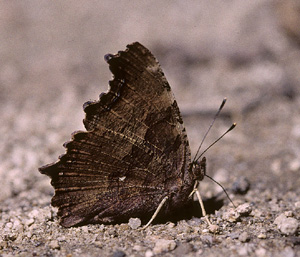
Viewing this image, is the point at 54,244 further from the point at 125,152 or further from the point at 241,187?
the point at 241,187

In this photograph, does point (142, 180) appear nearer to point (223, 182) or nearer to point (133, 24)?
point (223, 182)

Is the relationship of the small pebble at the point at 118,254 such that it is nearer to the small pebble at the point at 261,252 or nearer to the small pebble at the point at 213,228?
the small pebble at the point at 213,228

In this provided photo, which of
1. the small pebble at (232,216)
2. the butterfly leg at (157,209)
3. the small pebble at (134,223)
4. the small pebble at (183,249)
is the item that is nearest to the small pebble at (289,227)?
the small pebble at (232,216)

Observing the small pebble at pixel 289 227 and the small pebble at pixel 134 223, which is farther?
the small pebble at pixel 134 223

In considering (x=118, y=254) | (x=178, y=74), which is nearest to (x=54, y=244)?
(x=118, y=254)

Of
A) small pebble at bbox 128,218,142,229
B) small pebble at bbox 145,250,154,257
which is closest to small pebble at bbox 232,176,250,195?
small pebble at bbox 128,218,142,229

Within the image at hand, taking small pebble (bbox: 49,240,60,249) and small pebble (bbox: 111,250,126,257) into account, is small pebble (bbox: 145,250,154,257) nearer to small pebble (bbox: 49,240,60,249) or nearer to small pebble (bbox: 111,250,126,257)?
small pebble (bbox: 111,250,126,257)

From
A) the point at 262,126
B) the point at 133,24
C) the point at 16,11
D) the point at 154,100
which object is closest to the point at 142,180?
the point at 154,100
